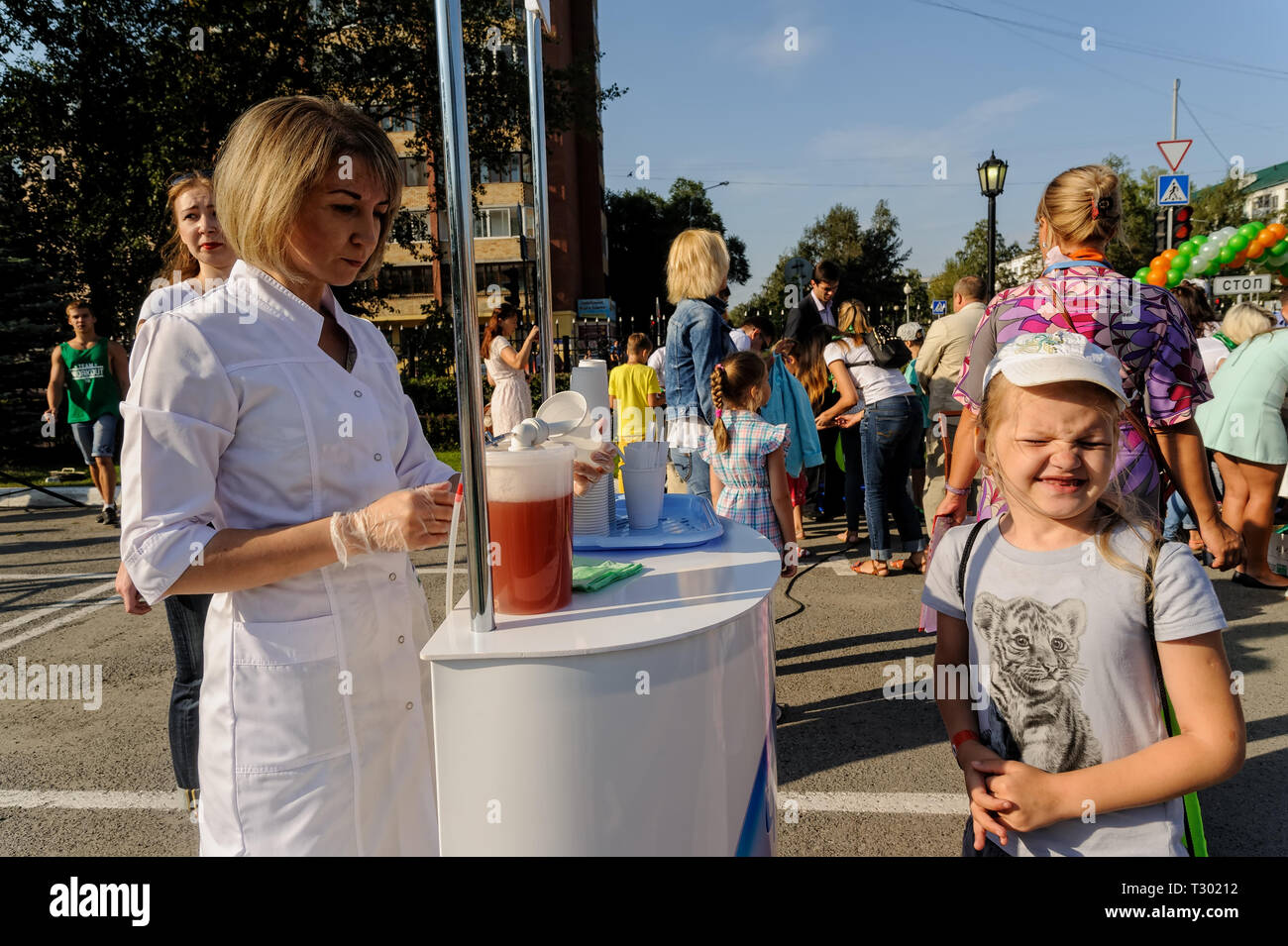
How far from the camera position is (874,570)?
613 cm

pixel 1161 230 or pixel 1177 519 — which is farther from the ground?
pixel 1161 230

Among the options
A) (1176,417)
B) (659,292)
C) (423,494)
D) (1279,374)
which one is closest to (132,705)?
(423,494)

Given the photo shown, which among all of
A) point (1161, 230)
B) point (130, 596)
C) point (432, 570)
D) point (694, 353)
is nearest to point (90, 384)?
point (432, 570)

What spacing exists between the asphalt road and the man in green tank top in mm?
2391

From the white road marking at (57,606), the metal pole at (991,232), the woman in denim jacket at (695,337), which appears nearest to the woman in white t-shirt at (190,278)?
the woman in denim jacket at (695,337)

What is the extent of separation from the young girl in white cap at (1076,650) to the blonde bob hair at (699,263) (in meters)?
3.25

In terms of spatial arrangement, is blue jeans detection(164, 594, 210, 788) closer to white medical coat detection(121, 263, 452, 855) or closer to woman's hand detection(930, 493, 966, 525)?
white medical coat detection(121, 263, 452, 855)

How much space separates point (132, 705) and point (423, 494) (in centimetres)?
362

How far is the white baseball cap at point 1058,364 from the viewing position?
4.92ft

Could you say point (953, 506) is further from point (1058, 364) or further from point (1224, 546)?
point (1058, 364)

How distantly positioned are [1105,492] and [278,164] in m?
1.54

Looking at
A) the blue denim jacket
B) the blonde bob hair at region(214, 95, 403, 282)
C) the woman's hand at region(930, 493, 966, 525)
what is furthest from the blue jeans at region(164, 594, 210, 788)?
the blue denim jacket

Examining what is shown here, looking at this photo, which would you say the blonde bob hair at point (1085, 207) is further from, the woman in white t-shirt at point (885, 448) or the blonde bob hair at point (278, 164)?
the woman in white t-shirt at point (885, 448)
